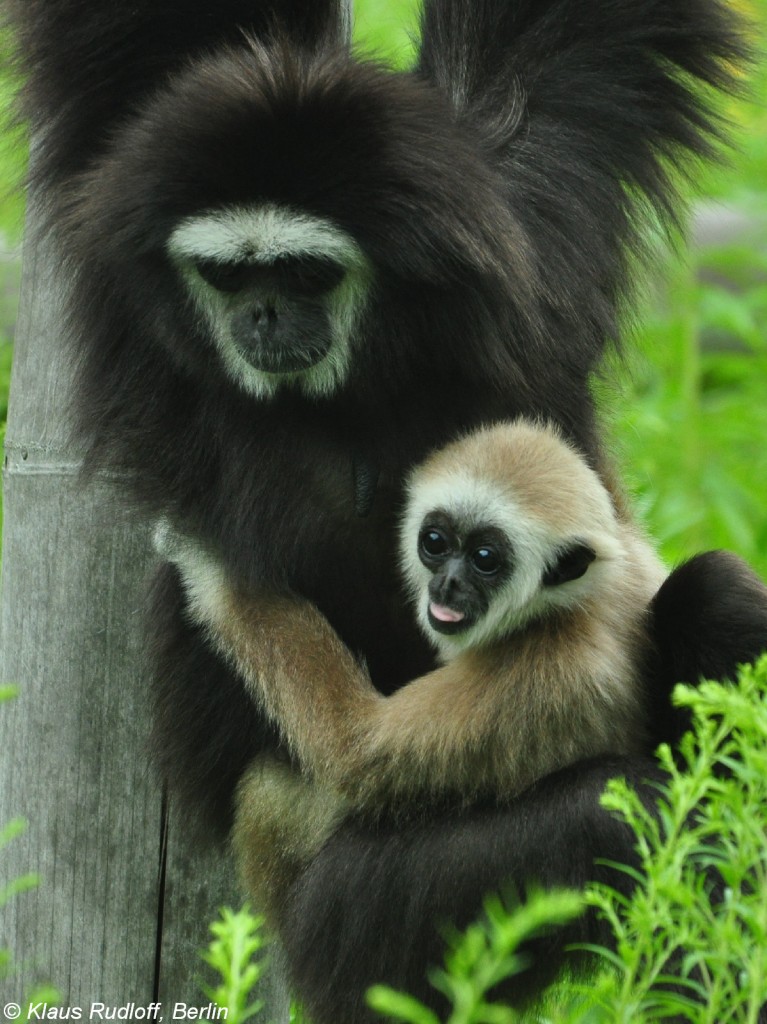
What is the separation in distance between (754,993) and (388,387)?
238cm

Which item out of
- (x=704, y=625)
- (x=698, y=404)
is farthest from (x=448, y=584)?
(x=698, y=404)

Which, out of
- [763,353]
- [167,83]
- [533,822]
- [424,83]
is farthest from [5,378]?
[763,353]

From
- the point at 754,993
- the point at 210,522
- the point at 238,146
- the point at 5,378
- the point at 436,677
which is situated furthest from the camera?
the point at 5,378

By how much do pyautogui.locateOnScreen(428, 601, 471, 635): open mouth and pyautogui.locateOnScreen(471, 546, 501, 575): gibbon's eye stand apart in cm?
16

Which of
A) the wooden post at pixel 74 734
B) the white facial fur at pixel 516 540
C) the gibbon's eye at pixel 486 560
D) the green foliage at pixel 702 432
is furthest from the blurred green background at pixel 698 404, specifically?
Result: the gibbon's eye at pixel 486 560

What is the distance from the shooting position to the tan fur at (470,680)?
3684 mm

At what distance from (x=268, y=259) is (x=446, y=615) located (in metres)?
1.13

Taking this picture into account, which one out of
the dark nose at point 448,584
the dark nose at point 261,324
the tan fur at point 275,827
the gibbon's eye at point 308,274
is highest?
the gibbon's eye at point 308,274

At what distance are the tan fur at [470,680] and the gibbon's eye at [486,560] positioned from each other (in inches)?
3.5

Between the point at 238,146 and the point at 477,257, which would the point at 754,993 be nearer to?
the point at 477,257

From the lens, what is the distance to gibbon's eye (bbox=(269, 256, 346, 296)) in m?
3.70

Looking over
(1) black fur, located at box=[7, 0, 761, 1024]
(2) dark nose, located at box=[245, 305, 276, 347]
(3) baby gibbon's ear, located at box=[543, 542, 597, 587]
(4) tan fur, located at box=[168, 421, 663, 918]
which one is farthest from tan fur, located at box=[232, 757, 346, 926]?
(2) dark nose, located at box=[245, 305, 276, 347]

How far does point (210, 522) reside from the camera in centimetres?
413

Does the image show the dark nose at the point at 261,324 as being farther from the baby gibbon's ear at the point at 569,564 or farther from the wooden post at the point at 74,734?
the baby gibbon's ear at the point at 569,564
